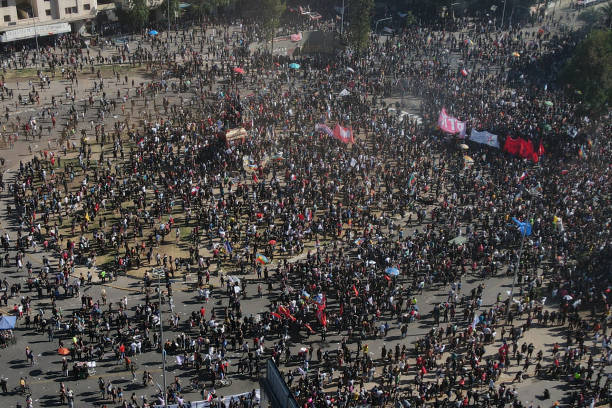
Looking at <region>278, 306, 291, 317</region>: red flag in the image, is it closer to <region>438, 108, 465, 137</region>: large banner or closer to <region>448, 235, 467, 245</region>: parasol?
<region>448, 235, 467, 245</region>: parasol

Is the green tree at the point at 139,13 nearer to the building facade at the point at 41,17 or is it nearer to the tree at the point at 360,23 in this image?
the building facade at the point at 41,17

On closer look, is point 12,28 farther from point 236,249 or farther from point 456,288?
point 456,288

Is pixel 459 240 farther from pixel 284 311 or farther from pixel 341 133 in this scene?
pixel 341 133

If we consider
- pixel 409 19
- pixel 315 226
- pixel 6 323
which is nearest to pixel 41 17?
pixel 409 19

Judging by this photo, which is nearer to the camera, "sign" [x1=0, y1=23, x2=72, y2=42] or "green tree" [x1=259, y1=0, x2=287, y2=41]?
"sign" [x1=0, y1=23, x2=72, y2=42]

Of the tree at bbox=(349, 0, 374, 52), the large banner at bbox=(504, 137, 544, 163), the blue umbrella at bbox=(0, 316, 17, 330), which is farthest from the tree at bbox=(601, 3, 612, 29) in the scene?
the blue umbrella at bbox=(0, 316, 17, 330)

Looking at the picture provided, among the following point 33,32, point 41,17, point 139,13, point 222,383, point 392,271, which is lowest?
point 222,383
